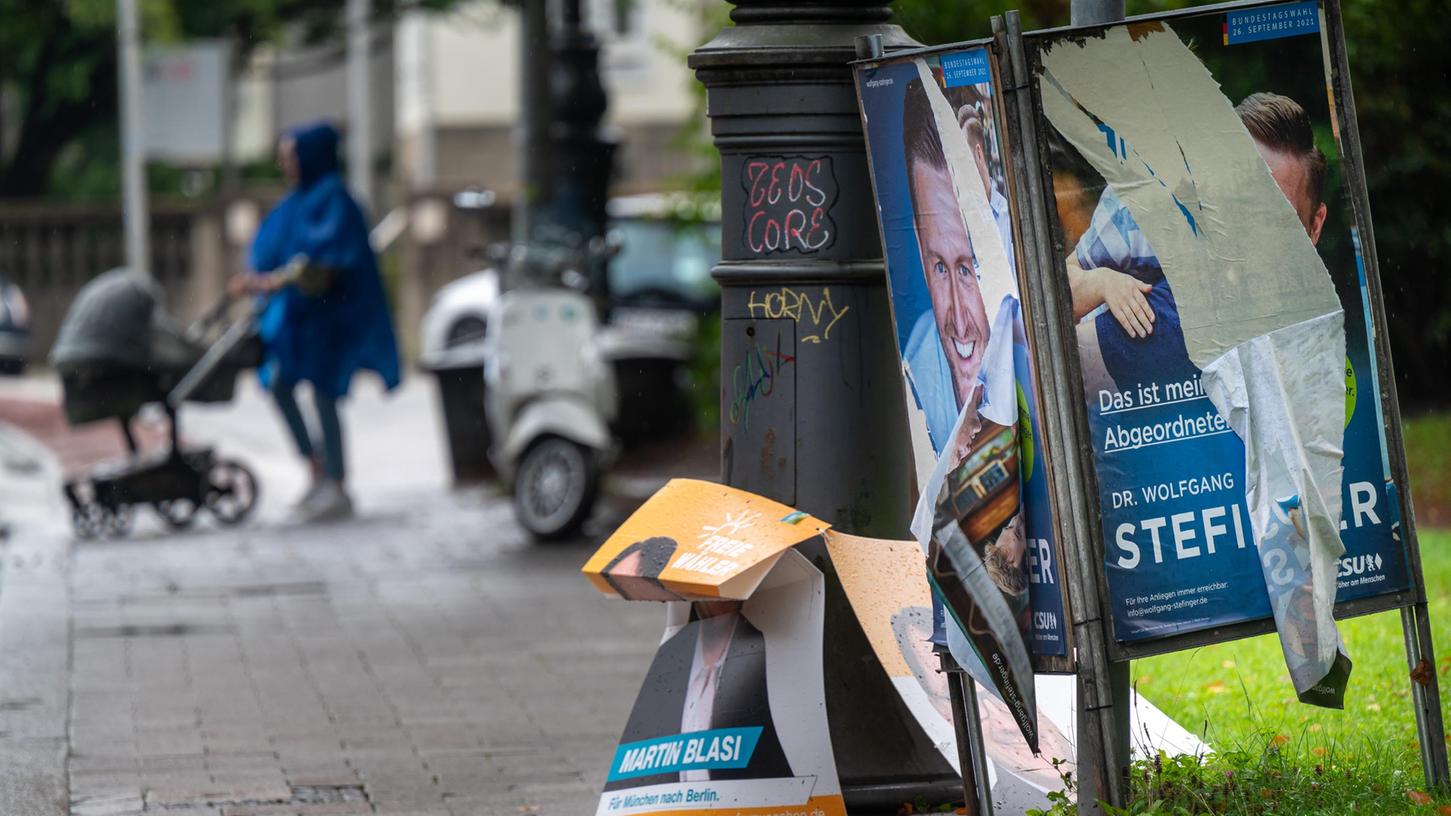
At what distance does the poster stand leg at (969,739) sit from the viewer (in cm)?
408

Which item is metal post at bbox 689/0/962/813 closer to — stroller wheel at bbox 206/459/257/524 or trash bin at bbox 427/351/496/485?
stroller wheel at bbox 206/459/257/524

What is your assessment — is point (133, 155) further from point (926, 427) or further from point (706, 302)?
point (926, 427)

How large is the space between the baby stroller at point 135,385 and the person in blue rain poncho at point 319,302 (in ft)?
0.68

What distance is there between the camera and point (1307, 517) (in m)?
4.07

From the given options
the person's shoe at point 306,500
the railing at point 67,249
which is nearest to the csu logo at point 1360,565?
the person's shoe at point 306,500

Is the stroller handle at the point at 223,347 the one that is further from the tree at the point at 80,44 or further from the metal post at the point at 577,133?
the tree at the point at 80,44

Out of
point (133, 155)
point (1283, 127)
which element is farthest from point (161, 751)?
point (133, 155)

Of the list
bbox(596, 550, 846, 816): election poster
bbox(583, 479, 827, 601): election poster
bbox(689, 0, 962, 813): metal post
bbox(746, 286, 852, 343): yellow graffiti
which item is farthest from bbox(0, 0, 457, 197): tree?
bbox(596, 550, 846, 816): election poster

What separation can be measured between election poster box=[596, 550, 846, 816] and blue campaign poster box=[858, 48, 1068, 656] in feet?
1.64

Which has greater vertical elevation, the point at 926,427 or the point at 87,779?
the point at 926,427

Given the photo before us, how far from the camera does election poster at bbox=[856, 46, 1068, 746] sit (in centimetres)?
386

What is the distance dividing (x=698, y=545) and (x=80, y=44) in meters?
21.2

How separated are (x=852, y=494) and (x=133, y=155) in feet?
62.4

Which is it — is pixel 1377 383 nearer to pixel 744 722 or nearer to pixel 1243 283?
pixel 1243 283
